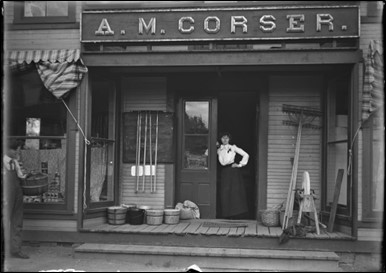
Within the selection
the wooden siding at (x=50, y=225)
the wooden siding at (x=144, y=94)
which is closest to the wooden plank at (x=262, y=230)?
the wooden siding at (x=144, y=94)

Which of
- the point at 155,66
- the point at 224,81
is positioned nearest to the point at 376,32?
the point at 224,81

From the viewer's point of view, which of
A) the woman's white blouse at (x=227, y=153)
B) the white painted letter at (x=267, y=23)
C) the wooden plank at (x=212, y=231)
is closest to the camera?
the white painted letter at (x=267, y=23)

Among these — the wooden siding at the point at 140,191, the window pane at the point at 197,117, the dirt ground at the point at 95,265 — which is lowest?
the dirt ground at the point at 95,265

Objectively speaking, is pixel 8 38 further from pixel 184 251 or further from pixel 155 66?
pixel 184 251

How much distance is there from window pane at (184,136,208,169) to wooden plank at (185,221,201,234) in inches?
49.5

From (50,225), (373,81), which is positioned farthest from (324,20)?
(50,225)

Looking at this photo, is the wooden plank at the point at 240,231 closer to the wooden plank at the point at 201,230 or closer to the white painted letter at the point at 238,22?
the wooden plank at the point at 201,230

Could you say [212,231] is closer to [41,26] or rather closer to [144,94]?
[144,94]

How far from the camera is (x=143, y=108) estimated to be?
9.27 m

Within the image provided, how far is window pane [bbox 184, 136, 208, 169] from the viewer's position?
938 centimetres

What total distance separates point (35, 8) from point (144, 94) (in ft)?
8.35

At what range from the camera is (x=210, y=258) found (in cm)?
730

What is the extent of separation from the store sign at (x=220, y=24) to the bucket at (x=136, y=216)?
301cm

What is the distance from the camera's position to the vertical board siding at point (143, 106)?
9.16 metres
